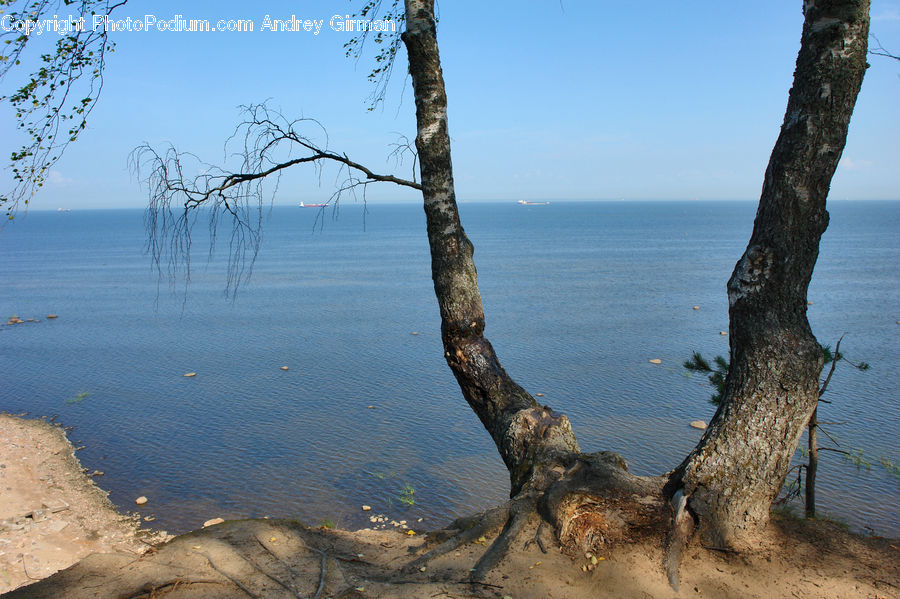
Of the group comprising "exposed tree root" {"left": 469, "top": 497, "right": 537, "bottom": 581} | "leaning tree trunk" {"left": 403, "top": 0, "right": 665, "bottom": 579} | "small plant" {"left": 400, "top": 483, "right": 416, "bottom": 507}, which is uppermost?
"leaning tree trunk" {"left": 403, "top": 0, "right": 665, "bottom": 579}

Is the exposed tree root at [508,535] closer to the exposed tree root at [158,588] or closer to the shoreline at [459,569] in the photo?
the shoreline at [459,569]

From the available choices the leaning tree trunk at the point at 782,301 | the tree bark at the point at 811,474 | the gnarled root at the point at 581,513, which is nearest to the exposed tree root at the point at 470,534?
the gnarled root at the point at 581,513

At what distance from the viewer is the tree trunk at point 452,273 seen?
5.59 meters

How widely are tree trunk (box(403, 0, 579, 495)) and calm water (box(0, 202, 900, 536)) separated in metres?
4.75

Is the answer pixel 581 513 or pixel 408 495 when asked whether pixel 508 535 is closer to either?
pixel 581 513

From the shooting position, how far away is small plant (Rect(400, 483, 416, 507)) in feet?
33.9

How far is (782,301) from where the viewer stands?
14.6 feet

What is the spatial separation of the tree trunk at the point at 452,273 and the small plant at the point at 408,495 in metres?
5.01

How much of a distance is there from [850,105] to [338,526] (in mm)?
8257

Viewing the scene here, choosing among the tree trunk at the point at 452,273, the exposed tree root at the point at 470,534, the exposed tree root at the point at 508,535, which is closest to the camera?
the exposed tree root at the point at 508,535

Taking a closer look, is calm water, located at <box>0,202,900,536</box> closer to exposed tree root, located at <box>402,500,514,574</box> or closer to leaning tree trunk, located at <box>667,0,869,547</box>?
exposed tree root, located at <box>402,500,514,574</box>

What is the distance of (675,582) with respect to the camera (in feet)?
14.2

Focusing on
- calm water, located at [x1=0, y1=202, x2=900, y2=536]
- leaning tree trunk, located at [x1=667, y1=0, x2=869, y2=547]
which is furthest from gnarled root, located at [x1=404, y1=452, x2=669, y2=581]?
calm water, located at [x1=0, y1=202, x2=900, y2=536]

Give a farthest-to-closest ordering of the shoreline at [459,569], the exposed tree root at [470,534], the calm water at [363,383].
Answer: the calm water at [363,383] < the exposed tree root at [470,534] < the shoreline at [459,569]
